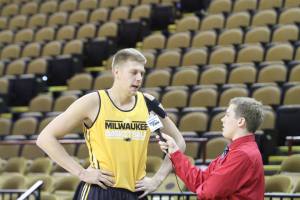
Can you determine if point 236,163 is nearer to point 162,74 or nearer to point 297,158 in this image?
point 297,158

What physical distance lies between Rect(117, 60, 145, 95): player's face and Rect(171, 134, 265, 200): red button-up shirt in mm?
565

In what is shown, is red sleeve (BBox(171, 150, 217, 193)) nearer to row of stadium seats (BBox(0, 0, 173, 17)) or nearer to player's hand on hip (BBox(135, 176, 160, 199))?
player's hand on hip (BBox(135, 176, 160, 199))

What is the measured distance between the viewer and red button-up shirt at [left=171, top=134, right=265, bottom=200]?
338 cm

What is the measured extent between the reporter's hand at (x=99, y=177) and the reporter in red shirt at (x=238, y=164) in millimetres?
334

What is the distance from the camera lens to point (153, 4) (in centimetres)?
1316

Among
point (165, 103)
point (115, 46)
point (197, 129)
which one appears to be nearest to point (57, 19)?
point (115, 46)

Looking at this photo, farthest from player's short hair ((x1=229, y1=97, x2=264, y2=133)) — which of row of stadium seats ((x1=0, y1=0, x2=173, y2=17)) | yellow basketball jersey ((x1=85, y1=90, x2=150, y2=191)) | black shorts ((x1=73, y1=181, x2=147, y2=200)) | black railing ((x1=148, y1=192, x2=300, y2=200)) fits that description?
row of stadium seats ((x1=0, y1=0, x2=173, y2=17))

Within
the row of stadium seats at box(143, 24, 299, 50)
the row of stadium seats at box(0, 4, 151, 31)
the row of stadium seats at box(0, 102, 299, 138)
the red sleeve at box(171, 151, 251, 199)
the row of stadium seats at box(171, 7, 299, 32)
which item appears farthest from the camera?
the row of stadium seats at box(0, 4, 151, 31)

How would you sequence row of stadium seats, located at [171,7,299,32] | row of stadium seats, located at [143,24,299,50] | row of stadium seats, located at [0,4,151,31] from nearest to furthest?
1. row of stadium seats, located at [143,24,299,50]
2. row of stadium seats, located at [171,7,299,32]
3. row of stadium seats, located at [0,4,151,31]

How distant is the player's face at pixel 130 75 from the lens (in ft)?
11.5

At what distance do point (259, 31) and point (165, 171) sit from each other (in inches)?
281

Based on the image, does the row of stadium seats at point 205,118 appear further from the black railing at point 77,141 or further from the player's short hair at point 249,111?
the player's short hair at point 249,111

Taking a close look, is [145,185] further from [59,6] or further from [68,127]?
[59,6]

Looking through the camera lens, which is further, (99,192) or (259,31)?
(259,31)
